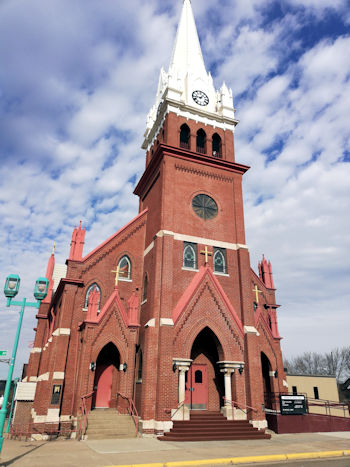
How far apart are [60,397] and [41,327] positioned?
11.9 metres

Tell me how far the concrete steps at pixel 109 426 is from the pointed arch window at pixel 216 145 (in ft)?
61.2

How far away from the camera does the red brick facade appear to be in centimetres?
1753

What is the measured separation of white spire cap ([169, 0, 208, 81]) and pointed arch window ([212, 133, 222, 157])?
18.9 feet

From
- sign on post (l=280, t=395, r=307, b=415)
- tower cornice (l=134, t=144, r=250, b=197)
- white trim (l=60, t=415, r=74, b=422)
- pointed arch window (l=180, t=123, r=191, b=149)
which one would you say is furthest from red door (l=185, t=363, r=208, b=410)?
pointed arch window (l=180, t=123, r=191, b=149)

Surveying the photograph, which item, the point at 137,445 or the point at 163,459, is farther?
the point at 137,445

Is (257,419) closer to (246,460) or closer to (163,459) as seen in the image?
(246,460)

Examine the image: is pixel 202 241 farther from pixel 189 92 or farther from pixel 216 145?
pixel 189 92

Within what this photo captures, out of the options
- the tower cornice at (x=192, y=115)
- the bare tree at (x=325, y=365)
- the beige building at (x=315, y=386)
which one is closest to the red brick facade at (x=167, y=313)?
the tower cornice at (x=192, y=115)

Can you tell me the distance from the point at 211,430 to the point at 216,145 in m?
19.6

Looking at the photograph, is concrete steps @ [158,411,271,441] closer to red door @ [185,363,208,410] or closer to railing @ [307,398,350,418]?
red door @ [185,363,208,410]

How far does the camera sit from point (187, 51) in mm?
30141

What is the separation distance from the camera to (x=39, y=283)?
11.4 m

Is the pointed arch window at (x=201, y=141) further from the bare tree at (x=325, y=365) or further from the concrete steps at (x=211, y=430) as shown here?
the bare tree at (x=325, y=365)

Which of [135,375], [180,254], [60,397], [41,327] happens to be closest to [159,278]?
[180,254]
